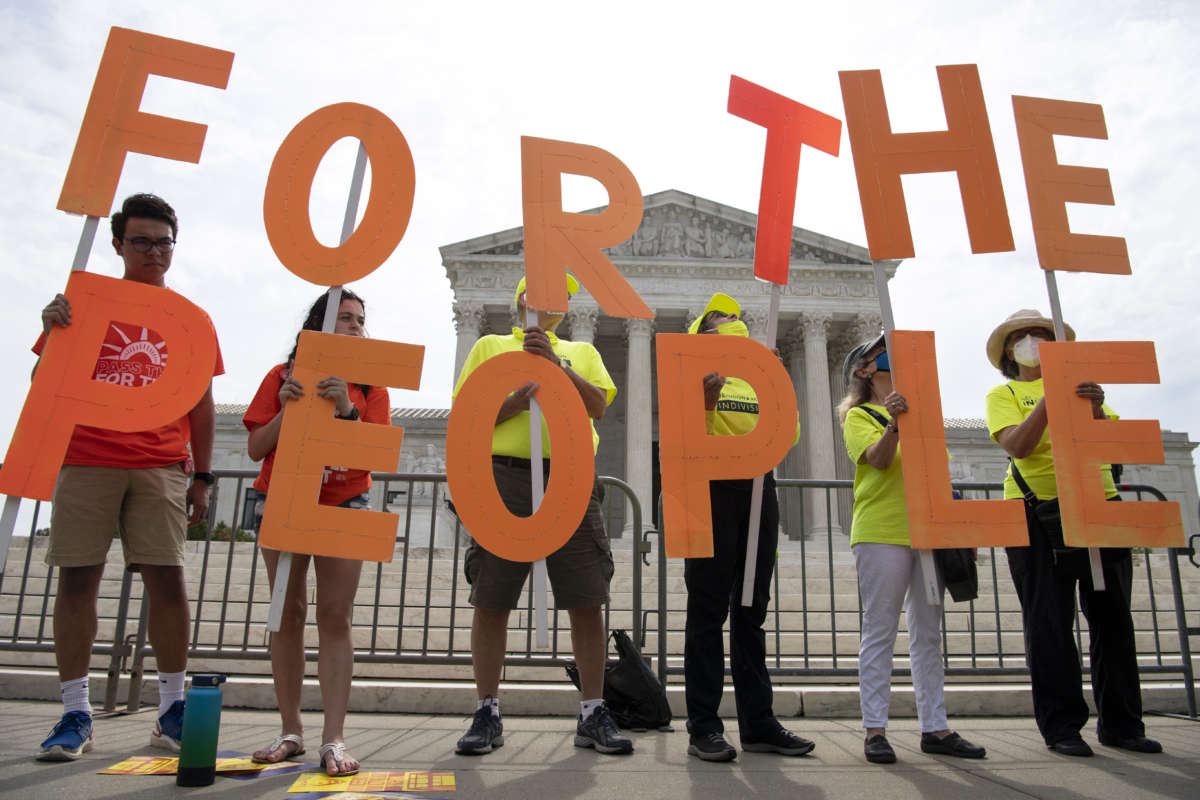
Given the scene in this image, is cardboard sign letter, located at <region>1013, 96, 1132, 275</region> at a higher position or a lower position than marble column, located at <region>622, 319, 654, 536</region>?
lower

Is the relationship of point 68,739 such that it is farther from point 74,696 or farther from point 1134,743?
point 1134,743

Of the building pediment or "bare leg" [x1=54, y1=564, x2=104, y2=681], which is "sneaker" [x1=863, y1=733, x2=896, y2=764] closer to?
"bare leg" [x1=54, y1=564, x2=104, y2=681]

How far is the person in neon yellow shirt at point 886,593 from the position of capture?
360cm

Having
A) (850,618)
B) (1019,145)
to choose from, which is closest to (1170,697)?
(850,618)

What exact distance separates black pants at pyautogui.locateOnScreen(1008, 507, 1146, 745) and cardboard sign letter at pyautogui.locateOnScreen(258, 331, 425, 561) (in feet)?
10.6

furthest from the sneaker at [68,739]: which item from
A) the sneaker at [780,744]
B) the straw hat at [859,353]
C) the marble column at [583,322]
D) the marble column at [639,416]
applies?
the marble column at [583,322]

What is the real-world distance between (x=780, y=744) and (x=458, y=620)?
4.58m

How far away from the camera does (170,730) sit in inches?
136

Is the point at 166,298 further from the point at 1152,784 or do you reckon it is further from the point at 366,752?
the point at 1152,784

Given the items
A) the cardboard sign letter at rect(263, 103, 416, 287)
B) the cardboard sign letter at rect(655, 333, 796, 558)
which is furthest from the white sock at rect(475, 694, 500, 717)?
the cardboard sign letter at rect(263, 103, 416, 287)

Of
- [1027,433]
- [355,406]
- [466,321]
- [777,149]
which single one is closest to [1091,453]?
[1027,433]

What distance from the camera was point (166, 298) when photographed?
338cm

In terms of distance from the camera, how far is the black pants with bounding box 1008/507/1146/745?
381cm

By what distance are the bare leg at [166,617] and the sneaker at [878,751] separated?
123 inches
